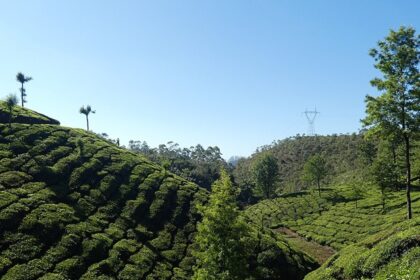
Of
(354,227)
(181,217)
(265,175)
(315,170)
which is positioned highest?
(315,170)

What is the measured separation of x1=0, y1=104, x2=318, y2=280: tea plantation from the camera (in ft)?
153

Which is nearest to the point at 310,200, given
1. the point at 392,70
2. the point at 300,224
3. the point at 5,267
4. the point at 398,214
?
the point at 300,224

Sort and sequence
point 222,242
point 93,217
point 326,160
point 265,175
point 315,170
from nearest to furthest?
point 222,242 → point 93,217 → point 315,170 → point 265,175 → point 326,160

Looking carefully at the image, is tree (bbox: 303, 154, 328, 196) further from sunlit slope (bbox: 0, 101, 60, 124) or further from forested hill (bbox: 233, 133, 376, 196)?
sunlit slope (bbox: 0, 101, 60, 124)

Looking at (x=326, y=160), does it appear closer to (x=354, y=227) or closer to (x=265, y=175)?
(x=265, y=175)

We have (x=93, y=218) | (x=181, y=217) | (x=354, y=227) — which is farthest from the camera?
(x=354, y=227)

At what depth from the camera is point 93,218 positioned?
56844 millimetres

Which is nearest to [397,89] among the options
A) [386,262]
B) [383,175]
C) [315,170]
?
[386,262]

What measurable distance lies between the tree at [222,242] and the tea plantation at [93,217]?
489cm

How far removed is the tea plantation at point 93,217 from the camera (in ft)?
153

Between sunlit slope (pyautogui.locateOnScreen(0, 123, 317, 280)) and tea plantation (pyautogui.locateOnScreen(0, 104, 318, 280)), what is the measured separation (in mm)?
133

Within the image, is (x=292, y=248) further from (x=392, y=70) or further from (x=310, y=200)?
(x=310, y=200)

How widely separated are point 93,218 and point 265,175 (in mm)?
71246

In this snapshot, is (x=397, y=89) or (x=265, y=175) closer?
(x=397, y=89)
